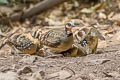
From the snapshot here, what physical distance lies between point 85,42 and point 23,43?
0.80 m

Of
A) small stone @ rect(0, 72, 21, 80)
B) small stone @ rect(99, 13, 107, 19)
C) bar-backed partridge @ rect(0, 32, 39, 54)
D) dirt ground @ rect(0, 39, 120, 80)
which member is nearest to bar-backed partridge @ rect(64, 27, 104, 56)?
dirt ground @ rect(0, 39, 120, 80)

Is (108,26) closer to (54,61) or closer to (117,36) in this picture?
(117,36)

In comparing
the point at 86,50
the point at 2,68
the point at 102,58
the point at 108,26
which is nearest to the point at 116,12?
the point at 108,26

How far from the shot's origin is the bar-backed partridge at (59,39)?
4.58 m

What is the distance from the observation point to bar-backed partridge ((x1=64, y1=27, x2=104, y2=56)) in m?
4.77

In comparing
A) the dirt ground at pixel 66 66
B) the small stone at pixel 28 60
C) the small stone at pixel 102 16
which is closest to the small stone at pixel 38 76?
the dirt ground at pixel 66 66

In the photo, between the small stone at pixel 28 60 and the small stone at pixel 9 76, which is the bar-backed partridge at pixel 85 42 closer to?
the small stone at pixel 28 60

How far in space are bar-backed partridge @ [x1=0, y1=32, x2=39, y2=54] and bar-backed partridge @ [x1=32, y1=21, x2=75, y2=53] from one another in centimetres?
11

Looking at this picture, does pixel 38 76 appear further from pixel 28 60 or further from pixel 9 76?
pixel 28 60

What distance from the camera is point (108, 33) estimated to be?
6227 mm

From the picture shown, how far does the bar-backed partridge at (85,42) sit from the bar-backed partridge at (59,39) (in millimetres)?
150

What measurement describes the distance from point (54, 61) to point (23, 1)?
496 centimetres

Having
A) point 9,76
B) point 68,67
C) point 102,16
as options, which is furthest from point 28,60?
point 102,16

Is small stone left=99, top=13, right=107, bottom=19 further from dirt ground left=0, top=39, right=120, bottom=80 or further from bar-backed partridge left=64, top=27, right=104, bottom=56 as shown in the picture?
dirt ground left=0, top=39, right=120, bottom=80
